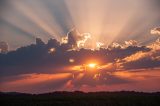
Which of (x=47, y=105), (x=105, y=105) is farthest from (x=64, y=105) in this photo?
(x=105, y=105)

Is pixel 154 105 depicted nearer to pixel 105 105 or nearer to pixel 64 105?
pixel 105 105

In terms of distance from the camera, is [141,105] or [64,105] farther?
[64,105]

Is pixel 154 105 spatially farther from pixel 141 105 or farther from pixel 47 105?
pixel 47 105

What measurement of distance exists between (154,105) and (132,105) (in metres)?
9.86

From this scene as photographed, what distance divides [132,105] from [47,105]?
37.0 meters

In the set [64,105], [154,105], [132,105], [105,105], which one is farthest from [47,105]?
[154,105]

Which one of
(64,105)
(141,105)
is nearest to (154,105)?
(141,105)

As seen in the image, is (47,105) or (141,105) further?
(47,105)

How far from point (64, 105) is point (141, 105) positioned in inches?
1282

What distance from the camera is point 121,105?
445 ft

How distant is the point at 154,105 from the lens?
131 m

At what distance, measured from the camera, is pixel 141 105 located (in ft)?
444

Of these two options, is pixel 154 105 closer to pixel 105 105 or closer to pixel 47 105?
pixel 105 105

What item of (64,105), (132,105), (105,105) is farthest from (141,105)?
(64,105)
